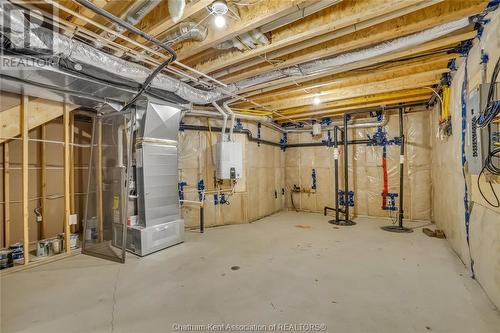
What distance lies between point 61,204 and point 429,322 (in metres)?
4.86

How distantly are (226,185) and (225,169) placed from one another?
0.56 metres

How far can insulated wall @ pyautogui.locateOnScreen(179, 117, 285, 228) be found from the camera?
15.3 feet

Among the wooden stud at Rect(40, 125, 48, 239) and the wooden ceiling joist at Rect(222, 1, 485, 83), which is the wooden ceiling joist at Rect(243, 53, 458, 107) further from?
the wooden stud at Rect(40, 125, 48, 239)

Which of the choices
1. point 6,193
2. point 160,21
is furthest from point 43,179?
point 160,21

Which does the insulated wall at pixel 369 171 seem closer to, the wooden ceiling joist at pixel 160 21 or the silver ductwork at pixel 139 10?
the wooden ceiling joist at pixel 160 21

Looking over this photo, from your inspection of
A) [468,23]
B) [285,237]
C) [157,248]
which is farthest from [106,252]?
[468,23]

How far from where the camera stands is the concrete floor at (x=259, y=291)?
183 centimetres

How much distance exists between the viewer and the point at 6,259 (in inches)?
110

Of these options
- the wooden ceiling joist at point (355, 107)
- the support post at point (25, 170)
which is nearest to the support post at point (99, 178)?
the support post at point (25, 170)

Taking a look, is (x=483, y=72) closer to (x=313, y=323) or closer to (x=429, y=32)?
(x=429, y=32)

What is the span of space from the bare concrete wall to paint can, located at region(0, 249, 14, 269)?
4.95 meters

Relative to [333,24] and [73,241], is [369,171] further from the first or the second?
[73,241]

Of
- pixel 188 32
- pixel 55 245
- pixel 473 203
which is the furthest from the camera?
pixel 55 245

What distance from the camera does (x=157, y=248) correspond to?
11.1 feet
